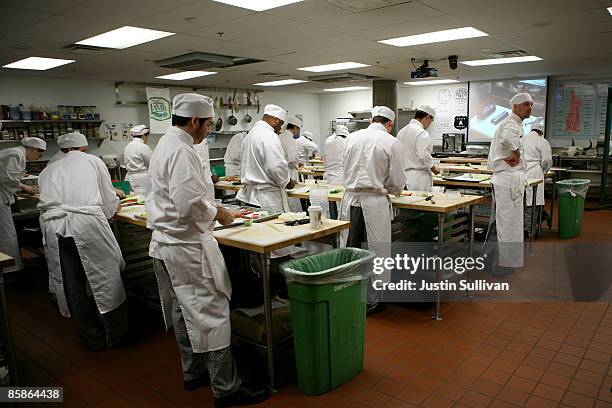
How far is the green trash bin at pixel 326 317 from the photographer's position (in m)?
2.30

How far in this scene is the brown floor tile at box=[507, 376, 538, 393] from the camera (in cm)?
251

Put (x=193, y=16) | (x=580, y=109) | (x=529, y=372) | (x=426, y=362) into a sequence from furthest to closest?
(x=580, y=109) < (x=193, y=16) < (x=426, y=362) < (x=529, y=372)

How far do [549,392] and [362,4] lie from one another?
292 centimetres

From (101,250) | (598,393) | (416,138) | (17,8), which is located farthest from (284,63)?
(598,393)

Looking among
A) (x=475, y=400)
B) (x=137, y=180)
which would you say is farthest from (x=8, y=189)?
(x=475, y=400)

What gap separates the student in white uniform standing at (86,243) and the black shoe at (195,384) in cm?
86

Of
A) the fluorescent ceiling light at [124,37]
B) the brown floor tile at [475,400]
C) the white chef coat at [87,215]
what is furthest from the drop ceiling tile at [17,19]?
the brown floor tile at [475,400]

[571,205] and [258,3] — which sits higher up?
[258,3]

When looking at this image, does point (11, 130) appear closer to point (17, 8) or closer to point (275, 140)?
point (17, 8)

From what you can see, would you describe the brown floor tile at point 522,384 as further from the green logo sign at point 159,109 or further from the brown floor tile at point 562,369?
the green logo sign at point 159,109

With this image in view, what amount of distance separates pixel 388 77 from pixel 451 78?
1583 mm

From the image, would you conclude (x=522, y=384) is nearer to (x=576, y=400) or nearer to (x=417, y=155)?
(x=576, y=400)

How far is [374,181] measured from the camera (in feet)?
11.4

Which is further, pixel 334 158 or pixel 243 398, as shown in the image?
pixel 334 158
